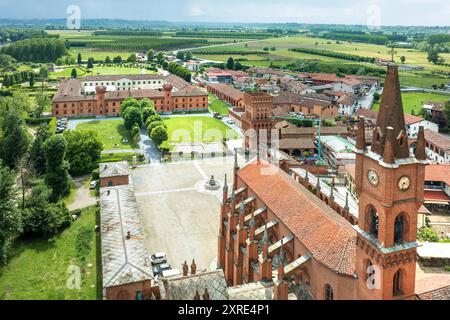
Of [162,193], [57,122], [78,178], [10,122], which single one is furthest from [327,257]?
[57,122]

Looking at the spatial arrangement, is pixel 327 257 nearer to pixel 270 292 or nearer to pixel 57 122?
pixel 270 292

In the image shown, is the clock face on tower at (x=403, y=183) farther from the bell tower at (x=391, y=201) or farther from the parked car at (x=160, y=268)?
the parked car at (x=160, y=268)

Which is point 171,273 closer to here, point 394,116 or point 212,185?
point 394,116

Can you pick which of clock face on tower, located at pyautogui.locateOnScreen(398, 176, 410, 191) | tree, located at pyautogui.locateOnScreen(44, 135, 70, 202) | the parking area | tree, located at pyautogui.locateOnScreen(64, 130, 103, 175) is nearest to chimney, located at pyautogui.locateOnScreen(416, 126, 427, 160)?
clock face on tower, located at pyautogui.locateOnScreen(398, 176, 410, 191)

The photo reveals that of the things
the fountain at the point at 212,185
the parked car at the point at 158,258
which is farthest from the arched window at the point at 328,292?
the fountain at the point at 212,185

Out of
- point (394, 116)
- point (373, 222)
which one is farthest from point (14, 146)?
point (394, 116)
